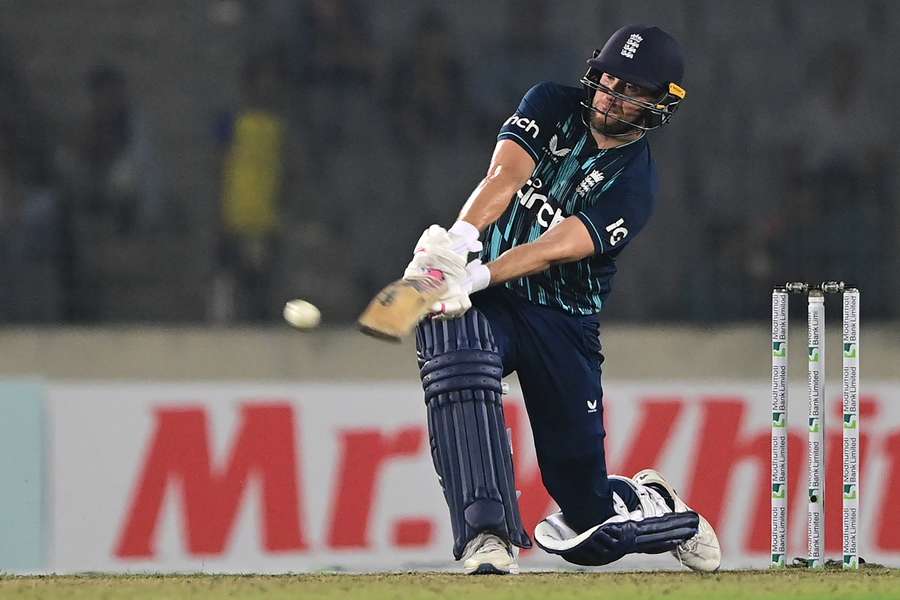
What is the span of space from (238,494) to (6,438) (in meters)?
0.90

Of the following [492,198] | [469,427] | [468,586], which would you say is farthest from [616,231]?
[468,586]

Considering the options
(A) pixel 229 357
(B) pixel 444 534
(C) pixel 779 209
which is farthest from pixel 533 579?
(C) pixel 779 209

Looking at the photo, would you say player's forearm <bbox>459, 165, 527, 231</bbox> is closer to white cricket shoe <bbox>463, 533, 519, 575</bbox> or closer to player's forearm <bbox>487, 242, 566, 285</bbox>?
player's forearm <bbox>487, 242, 566, 285</bbox>

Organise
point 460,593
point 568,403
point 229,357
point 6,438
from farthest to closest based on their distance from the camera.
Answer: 1. point 229,357
2. point 6,438
3. point 568,403
4. point 460,593

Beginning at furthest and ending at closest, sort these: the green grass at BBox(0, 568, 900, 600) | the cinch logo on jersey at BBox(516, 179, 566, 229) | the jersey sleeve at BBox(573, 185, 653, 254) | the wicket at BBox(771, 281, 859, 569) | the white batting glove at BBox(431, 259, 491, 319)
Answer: the wicket at BBox(771, 281, 859, 569)
the cinch logo on jersey at BBox(516, 179, 566, 229)
the jersey sleeve at BBox(573, 185, 653, 254)
the white batting glove at BBox(431, 259, 491, 319)
the green grass at BBox(0, 568, 900, 600)

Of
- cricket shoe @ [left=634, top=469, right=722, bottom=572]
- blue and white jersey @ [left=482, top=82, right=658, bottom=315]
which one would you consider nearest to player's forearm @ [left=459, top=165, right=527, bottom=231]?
blue and white jersey @ [left=482, top=82, right=658, bottom=315]

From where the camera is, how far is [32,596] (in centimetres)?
389

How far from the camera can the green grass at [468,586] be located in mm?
3881

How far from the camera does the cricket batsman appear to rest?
14.1ft

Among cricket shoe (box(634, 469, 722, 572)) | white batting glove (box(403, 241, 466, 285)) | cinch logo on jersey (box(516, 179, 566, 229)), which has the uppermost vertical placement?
cinch logo on jersey (box(516, 179, 566, 229))

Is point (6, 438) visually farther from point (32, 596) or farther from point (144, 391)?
point (32, 596)

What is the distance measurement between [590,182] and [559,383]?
1.70ft

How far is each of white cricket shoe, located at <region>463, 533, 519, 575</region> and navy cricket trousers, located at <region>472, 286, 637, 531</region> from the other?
15.9 inches

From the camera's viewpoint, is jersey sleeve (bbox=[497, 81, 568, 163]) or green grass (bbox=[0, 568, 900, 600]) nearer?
green grass (bbox=[0, 568, 900, 600])
